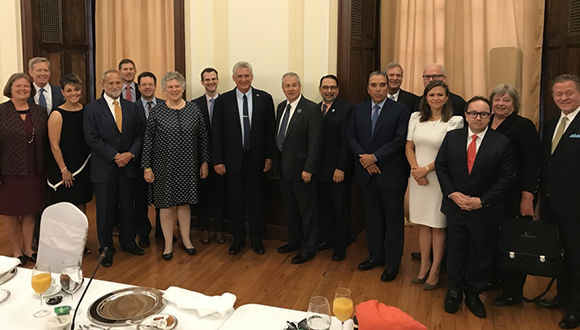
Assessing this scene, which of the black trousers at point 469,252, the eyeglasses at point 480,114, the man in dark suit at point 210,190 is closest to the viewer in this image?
the eyeglasses at point 480,114

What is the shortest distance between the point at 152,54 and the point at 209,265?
3.55 meters

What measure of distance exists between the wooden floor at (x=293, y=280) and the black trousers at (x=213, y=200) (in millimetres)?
229

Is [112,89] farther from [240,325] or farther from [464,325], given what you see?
[464,325]

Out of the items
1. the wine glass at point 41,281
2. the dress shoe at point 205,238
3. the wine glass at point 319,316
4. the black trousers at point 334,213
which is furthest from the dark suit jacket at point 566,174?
the dress shoe at point 205,238

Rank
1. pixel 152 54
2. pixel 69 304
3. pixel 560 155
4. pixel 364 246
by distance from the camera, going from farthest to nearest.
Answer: pixel 152 54, pixel 364 246, pixel 560 155, pixel 69 304

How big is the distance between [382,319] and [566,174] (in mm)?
2133

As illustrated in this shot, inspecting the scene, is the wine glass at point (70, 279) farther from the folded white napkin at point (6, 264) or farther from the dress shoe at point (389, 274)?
the dress shoe at point (389, 274)

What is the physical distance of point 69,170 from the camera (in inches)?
167

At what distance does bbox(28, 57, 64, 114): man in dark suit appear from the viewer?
4492 millimetres

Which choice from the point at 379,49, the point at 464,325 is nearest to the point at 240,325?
the point at 464,325

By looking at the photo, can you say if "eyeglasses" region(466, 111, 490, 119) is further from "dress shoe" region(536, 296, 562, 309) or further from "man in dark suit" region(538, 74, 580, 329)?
"dress shoe" region(536, 296, 562, 309)

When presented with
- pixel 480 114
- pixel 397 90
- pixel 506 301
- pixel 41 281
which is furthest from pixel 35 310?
pixel 397 90

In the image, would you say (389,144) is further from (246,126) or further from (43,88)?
(43,88)

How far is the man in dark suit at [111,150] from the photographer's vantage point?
164 inches
